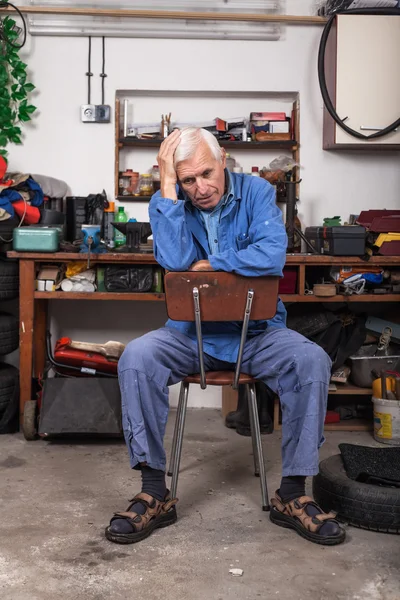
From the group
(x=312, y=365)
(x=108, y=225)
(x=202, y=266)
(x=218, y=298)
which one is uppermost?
(x=108, y=225)

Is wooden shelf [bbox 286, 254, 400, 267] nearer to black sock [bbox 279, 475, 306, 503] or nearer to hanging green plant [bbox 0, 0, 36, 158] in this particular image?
black sock [bbox 279, 475, 306, 503]

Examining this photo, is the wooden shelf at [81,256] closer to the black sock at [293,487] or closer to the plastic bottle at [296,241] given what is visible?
the plastic bottle at [296,241]

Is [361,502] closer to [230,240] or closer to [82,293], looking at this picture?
[230,240]

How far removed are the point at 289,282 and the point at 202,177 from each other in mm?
1369

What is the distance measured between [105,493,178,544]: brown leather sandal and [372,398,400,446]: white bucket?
62.6 inches

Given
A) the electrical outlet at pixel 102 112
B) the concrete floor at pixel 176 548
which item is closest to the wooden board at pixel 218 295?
the concrete floor at pixel 176 548

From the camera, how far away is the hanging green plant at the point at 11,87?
462 cm

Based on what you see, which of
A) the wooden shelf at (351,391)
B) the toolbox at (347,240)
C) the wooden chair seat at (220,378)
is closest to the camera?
the wooden chair seat at (220,378)

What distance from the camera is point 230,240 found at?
3.09 metres

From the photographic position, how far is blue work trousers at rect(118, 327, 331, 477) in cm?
272

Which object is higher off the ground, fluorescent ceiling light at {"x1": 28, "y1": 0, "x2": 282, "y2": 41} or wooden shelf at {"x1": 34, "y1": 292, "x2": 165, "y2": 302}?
fluorescent ceiling light at {"x1": 28, "y1": 0, "x2": 282, "y2": 41}

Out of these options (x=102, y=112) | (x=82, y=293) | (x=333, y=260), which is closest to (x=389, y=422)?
(x=333, y=260)

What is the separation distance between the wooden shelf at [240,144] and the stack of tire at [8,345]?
1.03m

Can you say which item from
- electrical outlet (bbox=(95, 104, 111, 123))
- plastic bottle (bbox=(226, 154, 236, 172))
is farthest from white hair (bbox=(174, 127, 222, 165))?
electrical outlet (bbox=(95, 104, 111, 123))
